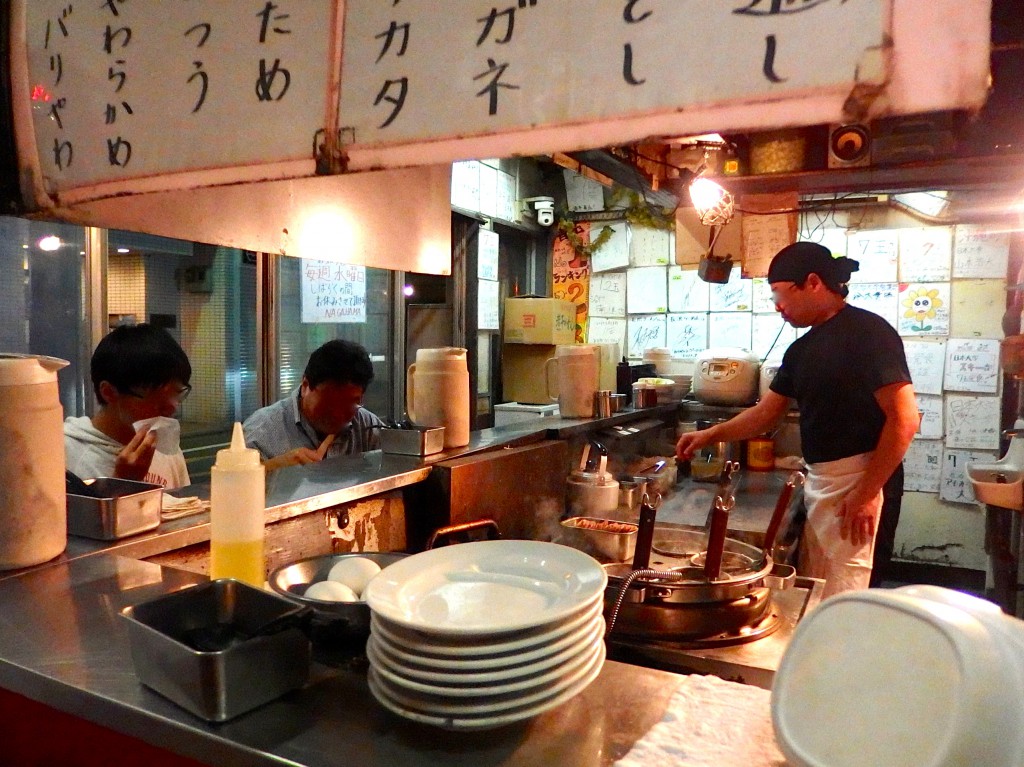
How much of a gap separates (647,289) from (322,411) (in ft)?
Answer: 13.2

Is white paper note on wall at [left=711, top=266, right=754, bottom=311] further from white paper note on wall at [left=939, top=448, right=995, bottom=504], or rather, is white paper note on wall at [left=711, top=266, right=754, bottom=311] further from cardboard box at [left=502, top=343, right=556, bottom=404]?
white paper note on wall at [left=939, top=448, right=995, bottom=504]

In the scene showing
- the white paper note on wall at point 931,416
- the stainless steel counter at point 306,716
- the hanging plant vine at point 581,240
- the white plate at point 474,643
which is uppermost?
the hanging plant vine at point 581,240

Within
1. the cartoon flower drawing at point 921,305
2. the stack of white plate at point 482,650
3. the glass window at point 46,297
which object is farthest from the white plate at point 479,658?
the cartoon flower drawing at point 921,305

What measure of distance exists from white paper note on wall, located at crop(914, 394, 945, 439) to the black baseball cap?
9.61 ft

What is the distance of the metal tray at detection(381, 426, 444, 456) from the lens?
232cm

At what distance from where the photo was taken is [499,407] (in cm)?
615

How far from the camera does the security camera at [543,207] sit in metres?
6.62

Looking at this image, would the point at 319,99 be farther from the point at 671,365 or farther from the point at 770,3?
the point at 671,365

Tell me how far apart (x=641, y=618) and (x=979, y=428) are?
5058 millimetres

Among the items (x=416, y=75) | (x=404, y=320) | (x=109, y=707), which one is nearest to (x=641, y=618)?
(x=109, y=707)

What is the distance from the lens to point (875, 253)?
5.68 metres

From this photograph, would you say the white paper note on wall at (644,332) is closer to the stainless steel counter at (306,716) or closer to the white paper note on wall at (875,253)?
the white paper note on wall at (875,253)

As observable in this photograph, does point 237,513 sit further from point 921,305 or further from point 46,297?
point 921,305

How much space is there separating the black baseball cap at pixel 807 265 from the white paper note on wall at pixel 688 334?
10.1 feet
